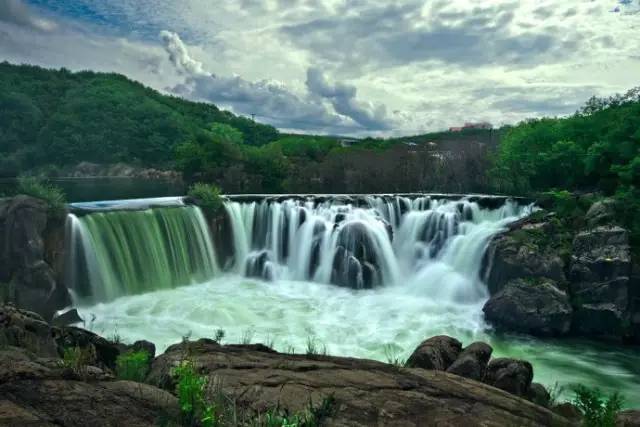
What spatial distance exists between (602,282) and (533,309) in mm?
2667

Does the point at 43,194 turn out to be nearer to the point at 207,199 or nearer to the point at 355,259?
the point at 207,199

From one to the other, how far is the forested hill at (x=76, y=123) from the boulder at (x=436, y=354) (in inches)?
2376

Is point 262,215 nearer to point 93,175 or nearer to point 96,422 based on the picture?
point 96,422

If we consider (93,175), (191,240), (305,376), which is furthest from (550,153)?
(93,175)

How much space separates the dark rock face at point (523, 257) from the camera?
17.0 metres

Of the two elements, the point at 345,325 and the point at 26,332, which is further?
the point at 345,325

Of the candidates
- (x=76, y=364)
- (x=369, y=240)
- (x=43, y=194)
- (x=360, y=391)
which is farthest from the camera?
(x=369, y=240)

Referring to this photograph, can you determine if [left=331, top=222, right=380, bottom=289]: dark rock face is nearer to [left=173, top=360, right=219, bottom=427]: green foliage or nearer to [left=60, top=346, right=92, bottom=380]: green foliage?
[left=60, top=346, right=92, bottom=380]: green foliage

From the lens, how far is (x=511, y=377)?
8562 mm

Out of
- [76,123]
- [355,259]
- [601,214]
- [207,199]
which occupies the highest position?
[76,123]

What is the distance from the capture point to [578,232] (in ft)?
58.4

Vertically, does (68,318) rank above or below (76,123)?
below

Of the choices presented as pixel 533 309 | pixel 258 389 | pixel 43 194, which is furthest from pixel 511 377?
pixel 43 194

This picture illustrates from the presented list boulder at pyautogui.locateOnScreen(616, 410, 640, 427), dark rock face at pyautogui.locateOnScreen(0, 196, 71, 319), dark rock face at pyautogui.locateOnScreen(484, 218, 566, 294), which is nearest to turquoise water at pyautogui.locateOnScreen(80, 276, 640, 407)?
dark rock face at pyautogui.locateOnScreen(0, 196, 71, 319)
